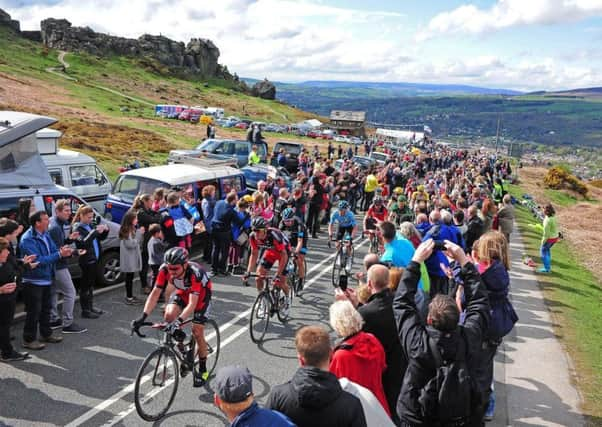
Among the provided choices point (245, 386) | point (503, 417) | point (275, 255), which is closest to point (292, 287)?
point (275, 255)

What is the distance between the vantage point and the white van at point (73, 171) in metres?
13.7

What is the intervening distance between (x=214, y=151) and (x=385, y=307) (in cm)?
2075

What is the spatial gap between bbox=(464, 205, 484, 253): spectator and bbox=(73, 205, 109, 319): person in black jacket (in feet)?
27.3

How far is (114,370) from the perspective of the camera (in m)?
7.30

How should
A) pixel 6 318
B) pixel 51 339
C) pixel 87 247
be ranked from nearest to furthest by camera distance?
pixel 6 318, pixel 51 339, pixel 87 247

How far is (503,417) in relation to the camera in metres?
6.95

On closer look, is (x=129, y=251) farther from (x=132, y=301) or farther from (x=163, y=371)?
(x=163, y=371)

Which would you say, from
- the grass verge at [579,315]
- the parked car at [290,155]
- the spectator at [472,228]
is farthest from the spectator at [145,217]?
the parked car at [290,155]

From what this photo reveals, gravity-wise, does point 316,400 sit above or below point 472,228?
Answer: above

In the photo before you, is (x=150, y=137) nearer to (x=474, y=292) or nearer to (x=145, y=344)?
(x=145, y=344)

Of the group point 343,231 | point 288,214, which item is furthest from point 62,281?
point 343,231

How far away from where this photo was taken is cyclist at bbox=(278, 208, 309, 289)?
10349 mm

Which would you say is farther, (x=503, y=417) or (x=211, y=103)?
(x=211, y=103)

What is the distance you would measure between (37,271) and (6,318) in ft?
2.66
